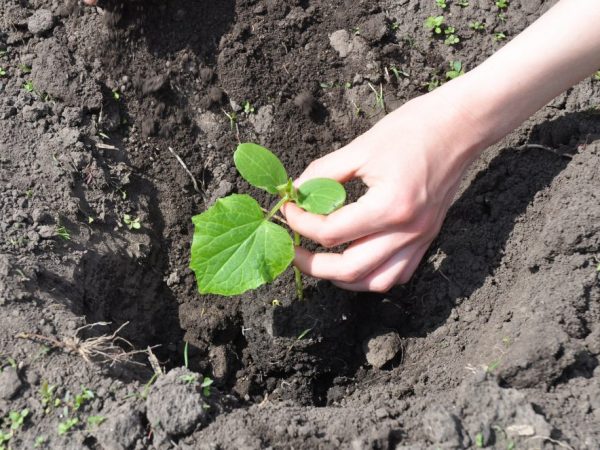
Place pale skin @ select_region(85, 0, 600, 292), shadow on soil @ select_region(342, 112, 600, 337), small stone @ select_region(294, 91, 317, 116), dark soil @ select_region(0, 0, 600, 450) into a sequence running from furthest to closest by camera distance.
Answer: small stone @ select_region(294, 91, 317, 116)
shadow on soil @ select_region(342, 112, 600, 337)
pale skin @ select_region(85, 0, 600, 292)
dark soil @ select_region(0, 0, 600, 450)

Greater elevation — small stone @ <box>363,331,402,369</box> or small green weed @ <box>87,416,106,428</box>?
small green weed @ <box>87,416,106,428</box>

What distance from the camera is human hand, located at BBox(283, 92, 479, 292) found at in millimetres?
1865

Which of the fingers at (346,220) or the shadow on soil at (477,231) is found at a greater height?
the fingers at (346,220)

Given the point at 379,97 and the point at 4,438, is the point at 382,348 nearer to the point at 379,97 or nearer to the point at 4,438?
the point at 379,97

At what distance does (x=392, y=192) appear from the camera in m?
1.85

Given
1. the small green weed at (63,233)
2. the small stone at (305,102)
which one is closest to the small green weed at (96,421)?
the small green weed at (63,233)

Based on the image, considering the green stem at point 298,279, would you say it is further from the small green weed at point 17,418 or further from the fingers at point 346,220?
the small green weed at point 17,418

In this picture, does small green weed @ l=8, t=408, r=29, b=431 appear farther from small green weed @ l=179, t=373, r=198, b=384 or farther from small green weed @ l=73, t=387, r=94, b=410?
small green weed @ l=179, t=373, r=198, b=384

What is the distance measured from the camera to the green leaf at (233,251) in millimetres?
1821

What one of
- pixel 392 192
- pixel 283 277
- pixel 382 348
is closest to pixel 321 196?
pixel 392 192

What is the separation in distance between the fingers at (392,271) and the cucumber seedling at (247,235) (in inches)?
13.1

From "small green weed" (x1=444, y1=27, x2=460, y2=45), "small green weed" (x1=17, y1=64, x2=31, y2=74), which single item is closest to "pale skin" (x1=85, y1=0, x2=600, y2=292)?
"small green weed" (x1=444, y1=27, x2=460, y2=45)

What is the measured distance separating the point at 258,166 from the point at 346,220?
1.03 ft

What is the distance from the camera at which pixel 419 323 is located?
2.27 meters
